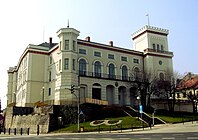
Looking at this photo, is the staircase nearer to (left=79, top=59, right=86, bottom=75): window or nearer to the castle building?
the castle building

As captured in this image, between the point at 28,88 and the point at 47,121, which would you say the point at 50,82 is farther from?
the point at 47,121

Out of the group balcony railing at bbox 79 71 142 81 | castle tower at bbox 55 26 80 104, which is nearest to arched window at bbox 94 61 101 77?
balcony railing at bbox 79 71 142 81

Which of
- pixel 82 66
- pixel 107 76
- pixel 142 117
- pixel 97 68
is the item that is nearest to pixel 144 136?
pixel 142 117

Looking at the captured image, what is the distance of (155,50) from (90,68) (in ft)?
59.0

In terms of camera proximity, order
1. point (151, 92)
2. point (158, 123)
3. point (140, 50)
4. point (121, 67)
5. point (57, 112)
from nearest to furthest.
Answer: point (158, 123) → point (57, 112) → point (151, 92) → point (121, 67) → point (140, 50)

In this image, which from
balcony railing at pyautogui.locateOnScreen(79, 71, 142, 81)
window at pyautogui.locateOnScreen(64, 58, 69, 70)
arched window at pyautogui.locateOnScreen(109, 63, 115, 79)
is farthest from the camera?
arched window at pyautogui.locateOnScreen(109, 63, 115, 79)

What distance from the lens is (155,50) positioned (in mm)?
67188

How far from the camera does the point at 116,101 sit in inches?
2341

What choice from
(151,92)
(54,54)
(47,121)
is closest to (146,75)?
(151,92)

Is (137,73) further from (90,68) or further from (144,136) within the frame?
(144,136)

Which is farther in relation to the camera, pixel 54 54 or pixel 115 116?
pixel 54 54

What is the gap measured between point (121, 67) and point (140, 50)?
9246mm

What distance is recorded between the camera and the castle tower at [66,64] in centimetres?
5325

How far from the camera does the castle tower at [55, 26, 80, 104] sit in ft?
175
